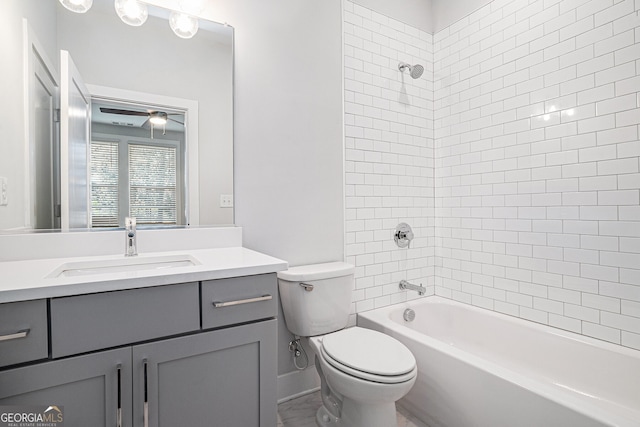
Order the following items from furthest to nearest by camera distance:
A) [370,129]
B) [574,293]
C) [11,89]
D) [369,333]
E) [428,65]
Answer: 1. [428,65]
2. [370,129]
3. [574,293]
4. [369,333]
5. [11,89]

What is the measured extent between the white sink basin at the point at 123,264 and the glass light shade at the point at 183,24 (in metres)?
1.11

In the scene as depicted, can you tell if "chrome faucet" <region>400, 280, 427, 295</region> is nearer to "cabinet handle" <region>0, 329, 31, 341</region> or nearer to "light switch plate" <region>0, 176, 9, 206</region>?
"cabinet handle" <region>0, 329, 31, 341</region>

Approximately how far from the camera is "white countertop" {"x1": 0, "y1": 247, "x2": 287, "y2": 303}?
91 cm

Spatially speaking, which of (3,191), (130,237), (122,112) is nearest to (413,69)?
(122,112)

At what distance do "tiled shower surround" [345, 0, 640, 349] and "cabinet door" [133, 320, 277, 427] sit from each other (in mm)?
1133

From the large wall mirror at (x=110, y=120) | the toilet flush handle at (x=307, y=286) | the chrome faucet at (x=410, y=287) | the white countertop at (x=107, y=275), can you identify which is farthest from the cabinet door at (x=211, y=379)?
the chrome faucet at (x=410, y=287)

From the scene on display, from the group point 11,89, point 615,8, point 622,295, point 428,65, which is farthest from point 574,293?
A: point 11,89

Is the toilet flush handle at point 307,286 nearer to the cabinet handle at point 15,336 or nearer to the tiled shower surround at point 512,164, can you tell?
the tiled shower surround at point 512,164

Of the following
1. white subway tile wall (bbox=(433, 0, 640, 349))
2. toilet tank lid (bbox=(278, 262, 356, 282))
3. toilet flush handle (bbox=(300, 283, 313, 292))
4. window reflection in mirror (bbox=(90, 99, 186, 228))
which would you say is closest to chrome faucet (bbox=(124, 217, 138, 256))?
window reflection in mirror (bbox=(90, 99, 186, 228))

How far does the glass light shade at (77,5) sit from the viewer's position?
1.47 m

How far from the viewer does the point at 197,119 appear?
5.71 ft

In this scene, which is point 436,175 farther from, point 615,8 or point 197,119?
point 197,119

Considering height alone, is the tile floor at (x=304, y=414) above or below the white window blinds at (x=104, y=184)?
below

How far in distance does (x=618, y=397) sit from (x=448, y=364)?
0.82 metres
